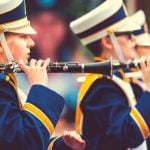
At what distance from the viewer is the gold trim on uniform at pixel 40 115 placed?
363 centimetres

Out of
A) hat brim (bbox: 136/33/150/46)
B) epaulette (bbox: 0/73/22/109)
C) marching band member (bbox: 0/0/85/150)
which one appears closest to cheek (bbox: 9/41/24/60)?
marching band member (bbox: 0/0/85/150)

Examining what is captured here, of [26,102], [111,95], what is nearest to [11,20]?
[26,102]

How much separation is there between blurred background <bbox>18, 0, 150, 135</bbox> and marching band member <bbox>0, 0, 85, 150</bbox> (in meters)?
2.27

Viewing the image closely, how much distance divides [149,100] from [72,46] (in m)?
2.32

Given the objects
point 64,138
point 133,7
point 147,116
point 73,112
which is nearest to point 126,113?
point 147,116

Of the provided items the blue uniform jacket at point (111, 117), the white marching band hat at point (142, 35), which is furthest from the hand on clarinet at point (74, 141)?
the white marching band hat at point (142, 35)

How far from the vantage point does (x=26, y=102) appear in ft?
12.1

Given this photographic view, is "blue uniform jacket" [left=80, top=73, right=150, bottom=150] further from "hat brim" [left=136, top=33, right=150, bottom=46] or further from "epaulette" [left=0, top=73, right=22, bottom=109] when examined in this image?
"hat brim" [left=136, top=33, right=150, bottom=46]

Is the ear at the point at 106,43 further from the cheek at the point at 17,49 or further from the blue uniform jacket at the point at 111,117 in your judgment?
the cheek at the point at 17,49

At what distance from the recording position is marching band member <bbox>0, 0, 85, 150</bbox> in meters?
3.57

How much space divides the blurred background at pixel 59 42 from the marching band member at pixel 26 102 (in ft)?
7.46

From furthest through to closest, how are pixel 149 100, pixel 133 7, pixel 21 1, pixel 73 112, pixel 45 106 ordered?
pixel 133 7 < pixel 73 112 < pixel 149 100 < pixel 21 1 < pixel 45 106

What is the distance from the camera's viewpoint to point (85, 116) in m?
4.63

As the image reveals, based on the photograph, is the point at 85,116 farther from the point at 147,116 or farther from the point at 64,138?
the point at 64,138
